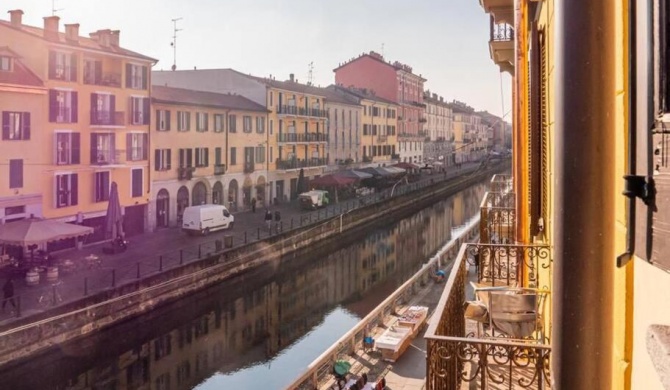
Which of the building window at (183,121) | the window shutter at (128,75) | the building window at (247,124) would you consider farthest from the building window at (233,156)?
the window shutter at (128,75)

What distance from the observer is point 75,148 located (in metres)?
27.7

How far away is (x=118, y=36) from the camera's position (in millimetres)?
32125

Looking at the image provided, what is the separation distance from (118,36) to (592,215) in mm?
33186

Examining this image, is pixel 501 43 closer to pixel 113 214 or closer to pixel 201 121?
pixel 113 214

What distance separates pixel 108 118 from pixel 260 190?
15.1 meters

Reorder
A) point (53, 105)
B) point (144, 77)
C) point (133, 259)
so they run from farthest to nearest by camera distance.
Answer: point (144, 77), point (53, 105), point (133, 259)

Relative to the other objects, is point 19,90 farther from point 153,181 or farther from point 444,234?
point 444,234

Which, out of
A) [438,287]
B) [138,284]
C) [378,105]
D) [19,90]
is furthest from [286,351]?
[378,105]

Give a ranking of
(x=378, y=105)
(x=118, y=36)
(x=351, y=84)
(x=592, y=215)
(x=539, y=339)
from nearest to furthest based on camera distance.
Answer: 1. (x=592, y=215)
2. (x=539, y=339)
3. (x=118, y=36)
4. (x=378, y=105)
5. (x=351, y=84)

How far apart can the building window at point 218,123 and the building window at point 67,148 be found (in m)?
10.9

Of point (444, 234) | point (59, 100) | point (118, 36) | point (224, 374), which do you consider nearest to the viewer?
point (224, 374)

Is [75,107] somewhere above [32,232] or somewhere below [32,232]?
above

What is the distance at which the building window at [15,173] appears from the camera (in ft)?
80.4

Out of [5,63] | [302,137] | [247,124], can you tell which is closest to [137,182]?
[5,63]
